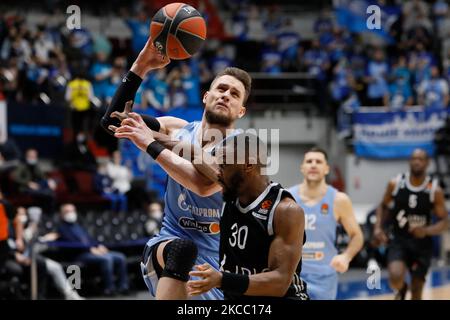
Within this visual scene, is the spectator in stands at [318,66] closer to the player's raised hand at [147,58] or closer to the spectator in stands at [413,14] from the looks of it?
the spectator in stands at [413,14]

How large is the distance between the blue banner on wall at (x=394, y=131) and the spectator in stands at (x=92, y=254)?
7490 mm

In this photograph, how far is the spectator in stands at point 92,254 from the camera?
12.1 metres

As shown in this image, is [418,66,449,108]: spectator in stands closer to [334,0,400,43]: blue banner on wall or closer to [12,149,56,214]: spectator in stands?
[334,0,400,43]: blue banner on wall

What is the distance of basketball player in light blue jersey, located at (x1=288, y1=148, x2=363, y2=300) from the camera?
799 cm

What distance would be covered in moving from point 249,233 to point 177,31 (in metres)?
1.60

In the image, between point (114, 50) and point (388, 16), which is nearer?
point (114, 50)

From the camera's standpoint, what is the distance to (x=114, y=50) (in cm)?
1867

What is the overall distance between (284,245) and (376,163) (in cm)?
1426

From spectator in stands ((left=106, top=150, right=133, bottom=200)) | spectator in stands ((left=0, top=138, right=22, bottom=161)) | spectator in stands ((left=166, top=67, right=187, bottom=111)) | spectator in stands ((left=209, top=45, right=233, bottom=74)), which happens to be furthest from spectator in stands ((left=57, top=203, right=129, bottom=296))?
spectator in stands ((left=209, top=45, right=233, bottom=74))
